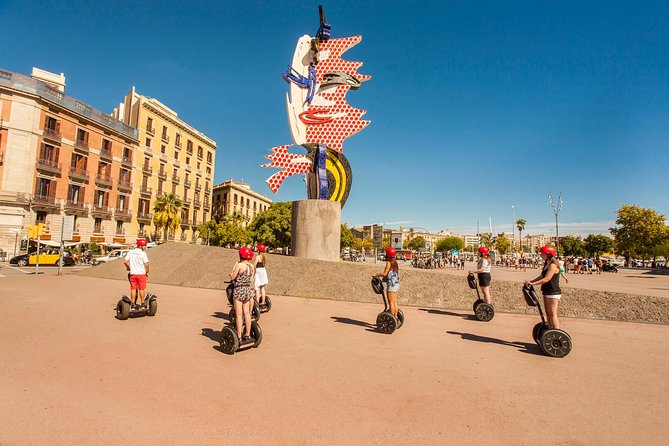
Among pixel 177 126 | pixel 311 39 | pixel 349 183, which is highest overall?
pixel 177 126

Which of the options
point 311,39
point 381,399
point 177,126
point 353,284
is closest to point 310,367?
point 381,399

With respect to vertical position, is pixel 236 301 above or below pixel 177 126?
below

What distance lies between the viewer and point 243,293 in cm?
558

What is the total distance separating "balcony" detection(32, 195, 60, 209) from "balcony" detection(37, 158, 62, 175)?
2.73 metres

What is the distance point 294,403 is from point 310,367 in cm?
117

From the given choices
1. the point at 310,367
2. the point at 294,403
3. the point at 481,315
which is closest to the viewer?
the point at 294,403

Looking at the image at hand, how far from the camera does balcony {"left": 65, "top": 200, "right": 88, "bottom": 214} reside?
35000 millimetres

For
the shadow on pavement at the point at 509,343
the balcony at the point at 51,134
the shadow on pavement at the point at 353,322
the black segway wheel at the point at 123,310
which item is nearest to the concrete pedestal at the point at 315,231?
the shadow on pavement at the point at 353,322

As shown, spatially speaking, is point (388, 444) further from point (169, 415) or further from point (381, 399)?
point (169, 415)

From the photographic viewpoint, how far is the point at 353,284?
40.1 ft

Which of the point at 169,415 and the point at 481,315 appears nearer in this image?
the point at 169,415

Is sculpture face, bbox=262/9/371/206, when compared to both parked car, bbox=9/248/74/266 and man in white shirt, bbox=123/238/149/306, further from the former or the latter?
parked car, bbox=9/248/74/266

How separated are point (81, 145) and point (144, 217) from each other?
36.8 ft

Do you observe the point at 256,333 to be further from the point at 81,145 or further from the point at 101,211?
the point at 81,145
